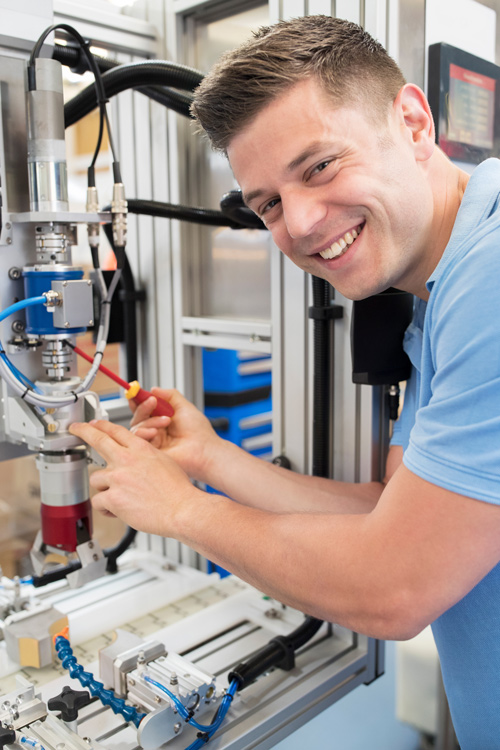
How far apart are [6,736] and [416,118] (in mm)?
1031

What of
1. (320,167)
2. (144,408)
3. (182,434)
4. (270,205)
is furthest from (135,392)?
(320,167)

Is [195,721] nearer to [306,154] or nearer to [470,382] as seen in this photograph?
[470,382]

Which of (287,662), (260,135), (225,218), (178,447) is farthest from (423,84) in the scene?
(287,662)

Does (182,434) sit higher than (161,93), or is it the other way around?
(161,93)

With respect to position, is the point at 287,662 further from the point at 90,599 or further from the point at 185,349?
the point at 185,349

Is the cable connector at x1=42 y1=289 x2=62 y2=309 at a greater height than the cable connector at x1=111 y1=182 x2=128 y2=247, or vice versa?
the cable connector at x1=111 y1=182 x2=128 y2=247

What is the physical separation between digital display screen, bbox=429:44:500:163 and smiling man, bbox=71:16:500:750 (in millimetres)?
384

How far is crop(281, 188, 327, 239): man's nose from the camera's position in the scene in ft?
2.98

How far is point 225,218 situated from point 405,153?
0.61 metres

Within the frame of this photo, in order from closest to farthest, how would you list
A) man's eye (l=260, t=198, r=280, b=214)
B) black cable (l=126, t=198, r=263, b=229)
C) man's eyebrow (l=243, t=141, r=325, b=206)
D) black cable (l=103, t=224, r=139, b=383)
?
man's eyebrow (l=243, t=141, r=325, b=206) < man's eye (l=260, t=198, r=280, b=214) < black cable (l=126, t=198, r=263, b=229) < black cable (l=103, t=224, r=139, b=383)

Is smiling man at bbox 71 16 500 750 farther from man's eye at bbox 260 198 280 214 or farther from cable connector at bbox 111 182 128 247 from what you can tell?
cable connector at bbox 111 182 128 247

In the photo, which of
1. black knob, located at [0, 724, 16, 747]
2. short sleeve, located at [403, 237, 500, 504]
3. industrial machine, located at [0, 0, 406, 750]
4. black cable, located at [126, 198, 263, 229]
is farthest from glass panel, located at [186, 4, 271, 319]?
black knob, located at [0, 724, 16, 747]

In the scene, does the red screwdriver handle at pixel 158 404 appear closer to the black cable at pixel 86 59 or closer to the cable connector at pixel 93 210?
the cable connector at pixel 93 210

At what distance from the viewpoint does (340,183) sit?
888 millimetres
